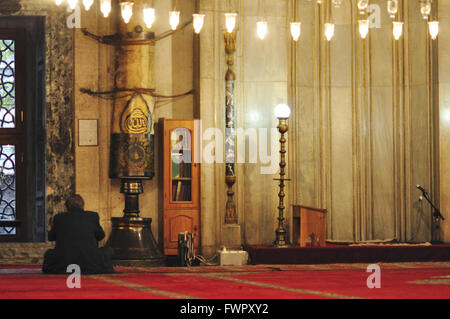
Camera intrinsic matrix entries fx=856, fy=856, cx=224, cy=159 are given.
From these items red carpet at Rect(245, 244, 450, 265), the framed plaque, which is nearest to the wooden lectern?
red carpet at Rect(245, 244, 450, 265)

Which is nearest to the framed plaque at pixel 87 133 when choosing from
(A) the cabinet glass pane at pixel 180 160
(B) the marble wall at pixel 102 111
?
(B) the marble wall at pixel 102 111

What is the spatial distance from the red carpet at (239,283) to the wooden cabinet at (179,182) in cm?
119

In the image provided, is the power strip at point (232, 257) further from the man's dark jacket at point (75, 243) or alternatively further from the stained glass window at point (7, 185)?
the stained glass window at point (7, 185)

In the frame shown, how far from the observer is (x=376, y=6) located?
11.7 metres

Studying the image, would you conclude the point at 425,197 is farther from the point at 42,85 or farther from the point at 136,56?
the point at 42,85

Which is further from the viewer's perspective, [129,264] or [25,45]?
[25,45]

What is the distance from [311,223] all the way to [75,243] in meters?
3.26

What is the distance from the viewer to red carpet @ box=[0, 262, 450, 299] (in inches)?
261

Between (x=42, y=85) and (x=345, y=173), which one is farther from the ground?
(x=42, y=85)

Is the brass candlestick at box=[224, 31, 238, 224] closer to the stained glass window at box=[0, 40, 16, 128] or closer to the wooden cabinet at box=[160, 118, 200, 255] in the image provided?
the wooden cabinet at box=[160, 118, 200, 255]

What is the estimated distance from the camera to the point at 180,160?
35.2ft
